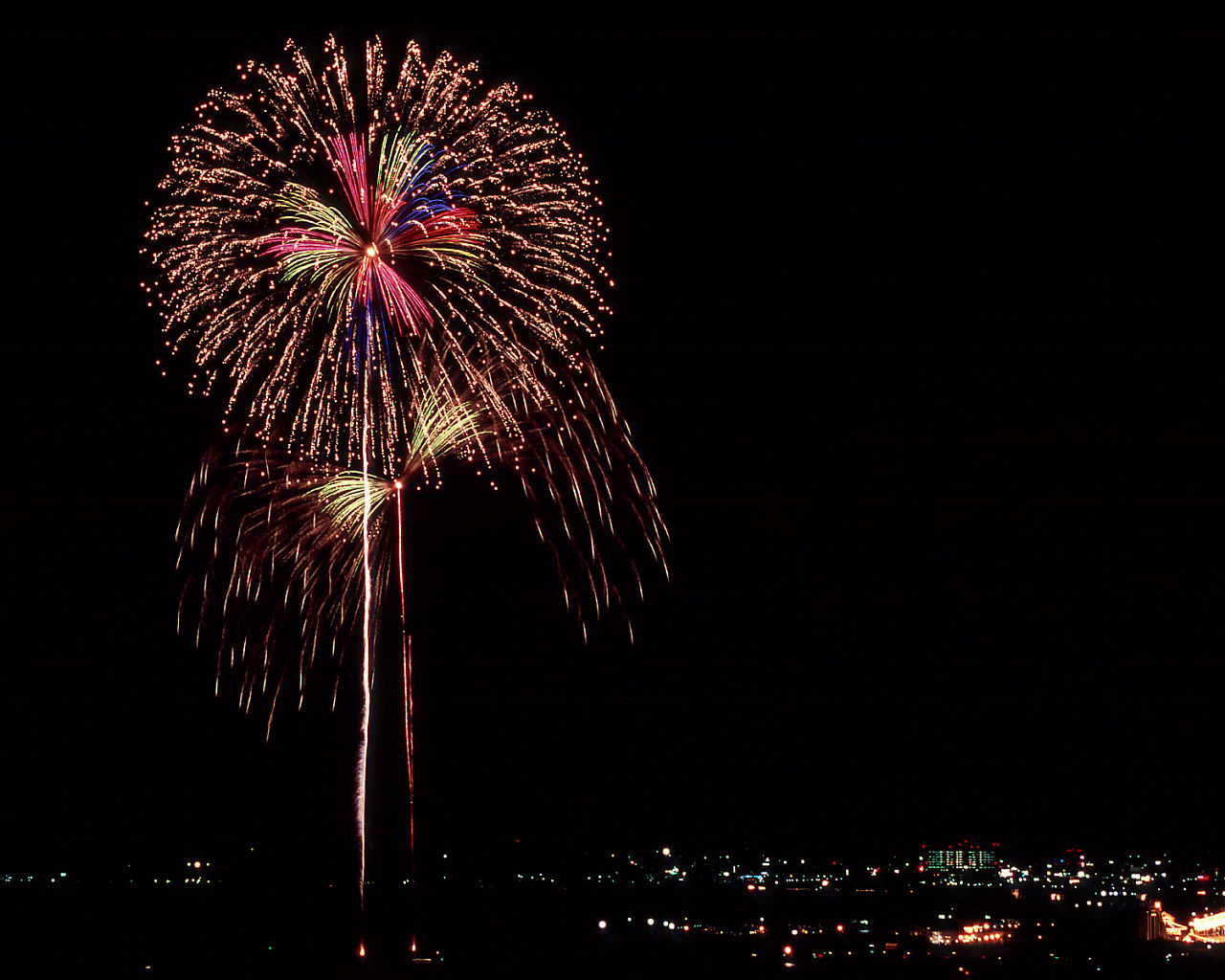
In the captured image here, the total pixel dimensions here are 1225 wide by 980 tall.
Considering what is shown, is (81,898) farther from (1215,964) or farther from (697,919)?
(1215,964)

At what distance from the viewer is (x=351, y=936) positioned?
144 ft

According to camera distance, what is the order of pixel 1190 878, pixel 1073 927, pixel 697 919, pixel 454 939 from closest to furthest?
pixel 454 939
pixel 1073 927
pixel 697 919
pixel 1190 878

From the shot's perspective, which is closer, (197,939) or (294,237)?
(294,237)

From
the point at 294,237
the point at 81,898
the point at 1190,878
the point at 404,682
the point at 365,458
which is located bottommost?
the point at 1190,878

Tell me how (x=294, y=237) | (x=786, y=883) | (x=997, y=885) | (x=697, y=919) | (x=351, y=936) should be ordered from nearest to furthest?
(x=294, y=237), (x=351, y=936), (x=697, y=919), (x=786, y=883), (x=997, y=885)

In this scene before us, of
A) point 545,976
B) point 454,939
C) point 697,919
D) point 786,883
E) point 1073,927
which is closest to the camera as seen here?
point 545,976

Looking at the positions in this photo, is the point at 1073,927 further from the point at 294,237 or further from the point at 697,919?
the point at 294,237

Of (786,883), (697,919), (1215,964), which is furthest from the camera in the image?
(786,883)

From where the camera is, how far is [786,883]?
4833 inches

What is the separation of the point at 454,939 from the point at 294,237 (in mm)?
32816

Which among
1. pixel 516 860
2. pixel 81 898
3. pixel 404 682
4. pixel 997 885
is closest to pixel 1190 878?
pixel 997 885

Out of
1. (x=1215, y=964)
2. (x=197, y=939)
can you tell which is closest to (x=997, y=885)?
(x=1215, y=964)

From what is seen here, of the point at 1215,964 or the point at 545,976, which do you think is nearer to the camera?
the point at 545,976

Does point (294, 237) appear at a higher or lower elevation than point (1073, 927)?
higher
